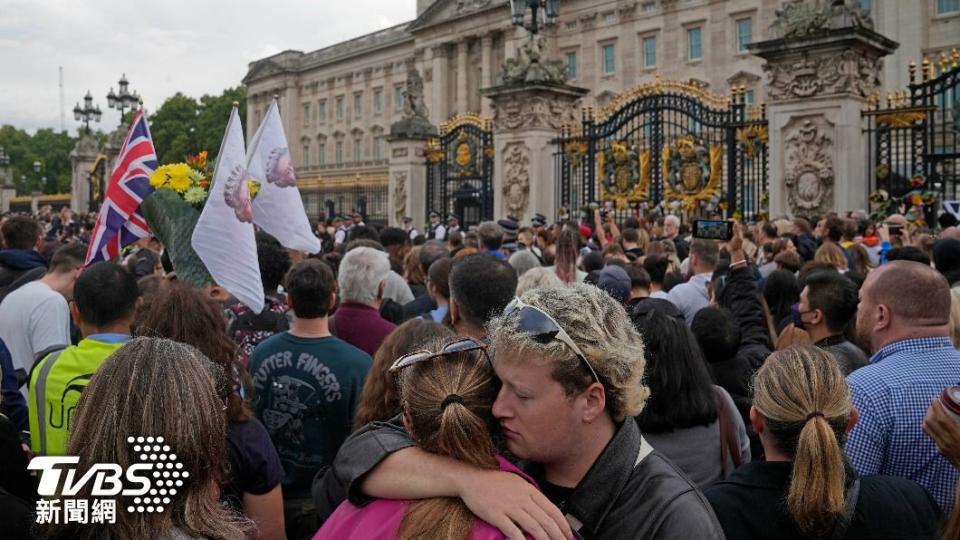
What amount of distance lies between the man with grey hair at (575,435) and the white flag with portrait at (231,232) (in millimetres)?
3581

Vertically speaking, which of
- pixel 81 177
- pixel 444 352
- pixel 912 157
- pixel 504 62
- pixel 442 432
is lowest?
pixel 442 432

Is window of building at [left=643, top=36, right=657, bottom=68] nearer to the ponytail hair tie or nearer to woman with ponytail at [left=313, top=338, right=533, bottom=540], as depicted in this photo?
woman with ponytail at [left=313, top=338, right=533, bottom=540]

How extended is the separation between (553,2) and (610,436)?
16.6m

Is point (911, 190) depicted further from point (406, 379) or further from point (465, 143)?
point (406, 379)

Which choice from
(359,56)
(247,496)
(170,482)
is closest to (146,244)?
(247,496)

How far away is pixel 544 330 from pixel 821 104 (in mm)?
13576

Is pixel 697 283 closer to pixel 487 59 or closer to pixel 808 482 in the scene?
pixel 808 482

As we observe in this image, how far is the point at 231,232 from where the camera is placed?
6.06 m

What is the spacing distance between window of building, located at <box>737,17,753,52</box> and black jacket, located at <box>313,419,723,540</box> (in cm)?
4397

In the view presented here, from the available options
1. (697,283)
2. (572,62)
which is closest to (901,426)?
(697,283)

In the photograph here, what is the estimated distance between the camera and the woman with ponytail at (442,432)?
1.97m

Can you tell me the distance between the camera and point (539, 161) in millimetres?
18734

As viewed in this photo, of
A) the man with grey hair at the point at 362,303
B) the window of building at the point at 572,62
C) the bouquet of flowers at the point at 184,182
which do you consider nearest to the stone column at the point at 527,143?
the bouquet of flowers at the point at 184,182

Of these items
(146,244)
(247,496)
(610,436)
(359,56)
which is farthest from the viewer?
(359,56)
